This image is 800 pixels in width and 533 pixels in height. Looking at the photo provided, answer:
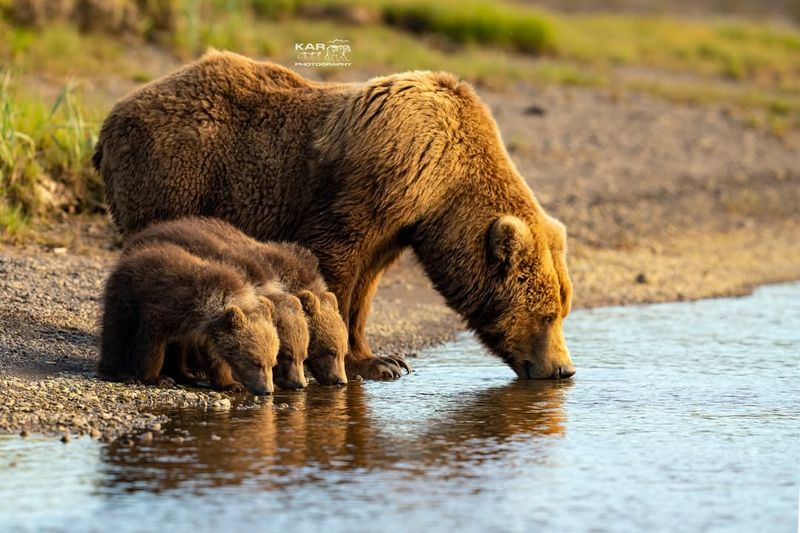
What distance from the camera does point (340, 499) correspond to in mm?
6121

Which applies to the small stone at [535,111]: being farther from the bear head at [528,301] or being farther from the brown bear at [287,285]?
the brown bear at [287,285]

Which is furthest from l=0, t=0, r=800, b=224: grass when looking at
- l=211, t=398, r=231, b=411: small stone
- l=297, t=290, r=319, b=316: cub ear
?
l=211, t=398, r=231, b=411: small stone

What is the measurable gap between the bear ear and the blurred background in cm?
383

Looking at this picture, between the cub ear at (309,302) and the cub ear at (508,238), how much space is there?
3.65 ft

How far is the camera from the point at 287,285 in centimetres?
844

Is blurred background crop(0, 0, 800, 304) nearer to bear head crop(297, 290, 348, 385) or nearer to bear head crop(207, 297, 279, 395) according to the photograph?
bear head crop(297, 290, 348, 385)

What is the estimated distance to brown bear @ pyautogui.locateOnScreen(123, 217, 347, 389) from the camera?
823cm

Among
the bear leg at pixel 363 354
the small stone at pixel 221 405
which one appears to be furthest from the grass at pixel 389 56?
the small stone at pixel 221 405

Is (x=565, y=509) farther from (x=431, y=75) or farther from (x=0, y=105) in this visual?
(x=0, y=105)

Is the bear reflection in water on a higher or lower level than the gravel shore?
lower

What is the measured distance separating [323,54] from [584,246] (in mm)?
6177

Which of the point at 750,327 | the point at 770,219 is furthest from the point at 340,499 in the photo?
the point at 770,219

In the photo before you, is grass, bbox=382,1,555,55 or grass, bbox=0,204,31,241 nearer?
grass, bbox=0,204,31,241

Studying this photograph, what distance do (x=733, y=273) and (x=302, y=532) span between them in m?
8.67
